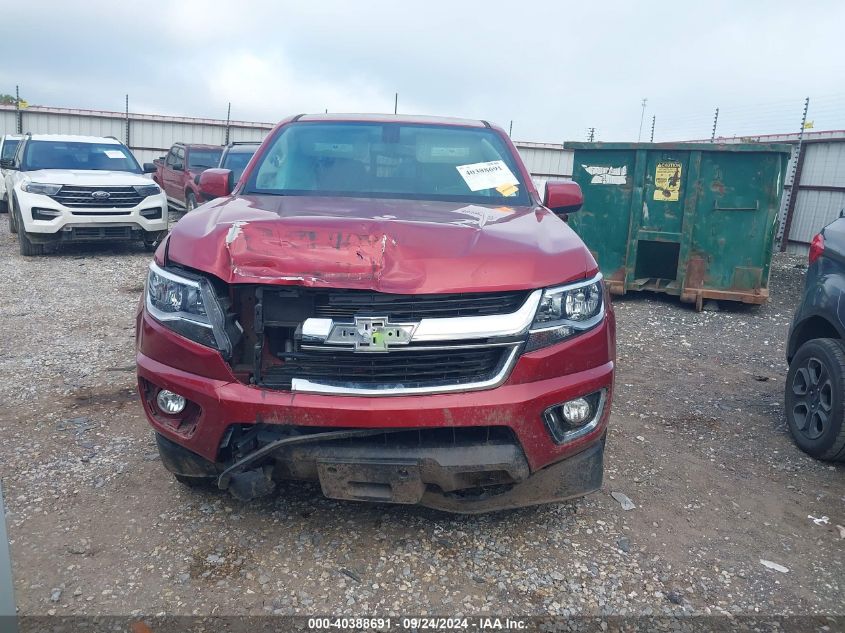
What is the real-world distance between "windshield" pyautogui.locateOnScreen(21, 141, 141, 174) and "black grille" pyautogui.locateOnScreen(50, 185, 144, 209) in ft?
2.95

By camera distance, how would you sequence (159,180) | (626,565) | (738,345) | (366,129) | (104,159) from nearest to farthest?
(626,565), (366,129), (738,345), (104,159), (159,180)

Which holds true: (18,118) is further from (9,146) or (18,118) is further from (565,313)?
(565,313)

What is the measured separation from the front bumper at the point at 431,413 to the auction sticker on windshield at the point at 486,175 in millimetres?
1297

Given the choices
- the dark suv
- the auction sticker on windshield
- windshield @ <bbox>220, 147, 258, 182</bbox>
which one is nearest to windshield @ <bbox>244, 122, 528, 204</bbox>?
the auction sticker on windshield

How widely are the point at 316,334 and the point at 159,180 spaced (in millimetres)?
15721

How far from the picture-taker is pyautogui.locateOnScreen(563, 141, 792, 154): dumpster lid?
23.1 feet

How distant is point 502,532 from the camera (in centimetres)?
292

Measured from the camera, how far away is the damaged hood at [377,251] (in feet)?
7.86

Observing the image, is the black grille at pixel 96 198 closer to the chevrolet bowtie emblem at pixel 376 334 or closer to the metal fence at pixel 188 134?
the metal fence at pixel 188 134

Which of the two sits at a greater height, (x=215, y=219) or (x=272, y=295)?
(x=215, y=219)

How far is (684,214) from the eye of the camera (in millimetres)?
7508

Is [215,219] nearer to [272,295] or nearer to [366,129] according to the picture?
[272,295]

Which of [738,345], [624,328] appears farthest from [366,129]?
[738,345]

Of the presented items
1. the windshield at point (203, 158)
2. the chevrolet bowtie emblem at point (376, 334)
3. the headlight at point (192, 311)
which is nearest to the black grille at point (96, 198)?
the windshield at point (203, 158)
